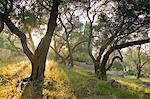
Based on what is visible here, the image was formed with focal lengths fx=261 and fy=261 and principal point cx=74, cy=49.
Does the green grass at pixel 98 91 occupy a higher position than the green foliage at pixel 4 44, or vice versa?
the green foliage at pixel 4 44

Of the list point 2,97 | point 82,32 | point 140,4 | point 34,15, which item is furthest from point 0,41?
point 2,97

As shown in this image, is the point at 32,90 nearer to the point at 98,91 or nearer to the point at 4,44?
the point at 98,91

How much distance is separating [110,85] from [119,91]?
0.97m

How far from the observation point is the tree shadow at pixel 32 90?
11102 millimetres

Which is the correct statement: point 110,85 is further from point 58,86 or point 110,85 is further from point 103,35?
point 103,35

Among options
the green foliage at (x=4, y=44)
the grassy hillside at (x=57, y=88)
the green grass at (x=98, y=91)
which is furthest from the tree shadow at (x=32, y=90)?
the green foliage at (x=4, y=44)

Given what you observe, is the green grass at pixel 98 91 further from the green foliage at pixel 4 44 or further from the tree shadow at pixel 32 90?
the green foliage at pixel 4 44

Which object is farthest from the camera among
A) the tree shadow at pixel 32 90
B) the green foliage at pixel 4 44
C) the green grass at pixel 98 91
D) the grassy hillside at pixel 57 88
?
the green foliage at pixel 4 44

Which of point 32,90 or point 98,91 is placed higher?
point 32,90

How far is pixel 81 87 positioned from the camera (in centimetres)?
1423

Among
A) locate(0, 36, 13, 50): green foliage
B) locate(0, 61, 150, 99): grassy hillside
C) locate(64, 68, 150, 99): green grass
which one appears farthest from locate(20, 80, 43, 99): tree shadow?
locate(0, 36, 13, 50): green foliage

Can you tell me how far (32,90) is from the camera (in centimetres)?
1209

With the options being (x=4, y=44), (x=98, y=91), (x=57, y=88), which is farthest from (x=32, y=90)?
(x=4, y=44)

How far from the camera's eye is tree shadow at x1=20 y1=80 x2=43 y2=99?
1110cm
